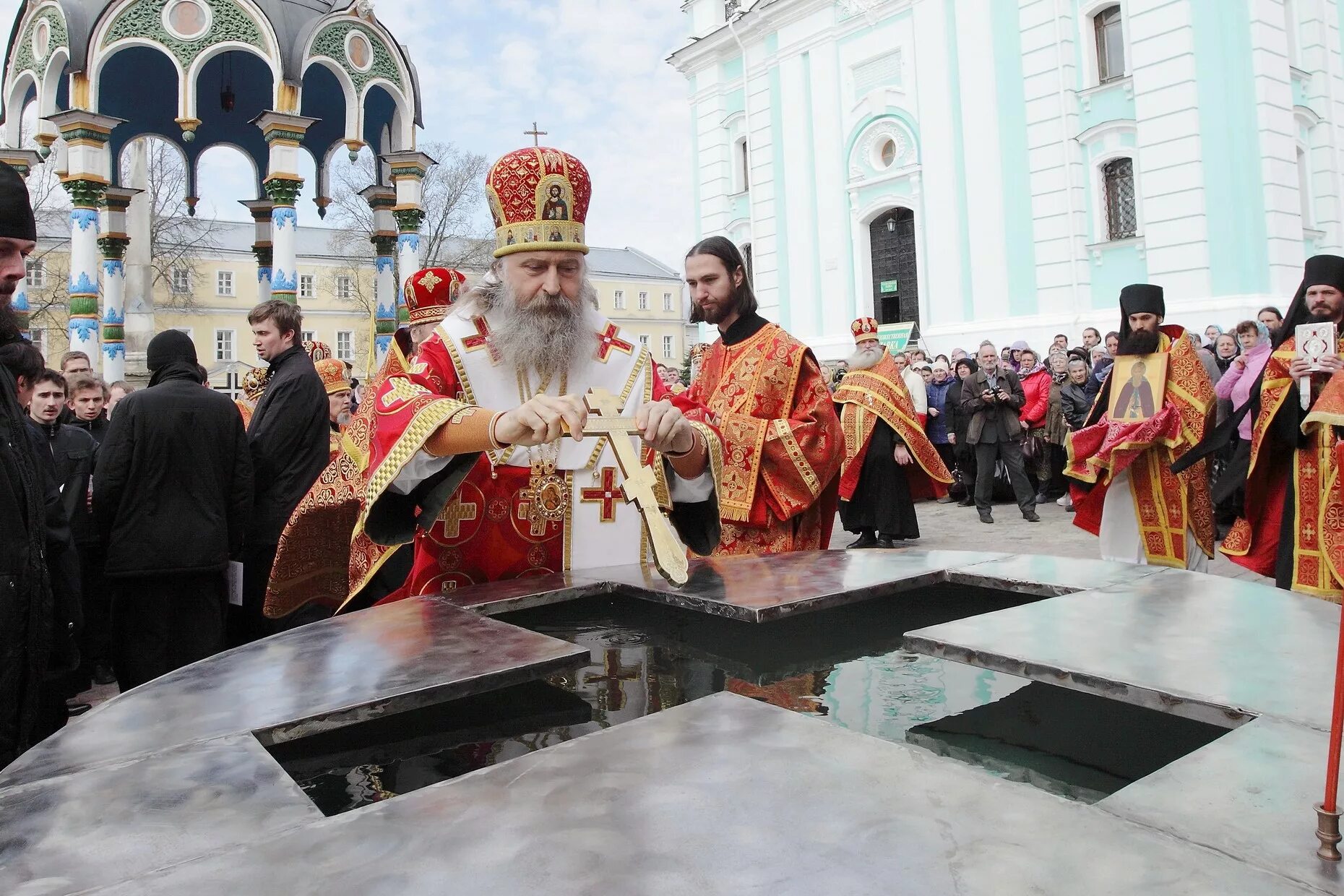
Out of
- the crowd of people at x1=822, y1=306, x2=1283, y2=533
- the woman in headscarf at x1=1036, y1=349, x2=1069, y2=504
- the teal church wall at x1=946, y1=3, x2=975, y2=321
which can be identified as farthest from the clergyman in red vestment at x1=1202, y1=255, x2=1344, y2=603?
the teal church wall at x1=946, y1=3, x2=975, y2=321

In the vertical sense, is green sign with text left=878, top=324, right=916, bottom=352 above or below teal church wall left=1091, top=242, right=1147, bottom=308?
below

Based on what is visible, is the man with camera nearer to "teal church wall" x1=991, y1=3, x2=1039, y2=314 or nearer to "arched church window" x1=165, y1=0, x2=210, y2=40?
"teal church wall" x1=991, y1=3, x2=1039, y2=314

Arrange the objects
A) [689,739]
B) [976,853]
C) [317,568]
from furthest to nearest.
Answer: [317,568] → [689,739] → [976,853]

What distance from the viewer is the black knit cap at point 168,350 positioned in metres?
4.06

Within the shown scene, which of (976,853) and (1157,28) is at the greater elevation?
(1157,28)

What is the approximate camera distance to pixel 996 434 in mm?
9492

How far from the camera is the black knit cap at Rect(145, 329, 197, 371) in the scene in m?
4.06

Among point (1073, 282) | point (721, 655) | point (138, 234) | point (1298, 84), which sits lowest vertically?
point (721, 655)

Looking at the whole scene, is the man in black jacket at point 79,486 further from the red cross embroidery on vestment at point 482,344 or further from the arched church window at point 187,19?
the arched church window at point 187,19

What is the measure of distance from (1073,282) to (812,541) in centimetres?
1305

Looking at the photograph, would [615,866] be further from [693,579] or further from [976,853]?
[693,579]

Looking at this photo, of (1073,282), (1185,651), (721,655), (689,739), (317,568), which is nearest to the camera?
(689,739)

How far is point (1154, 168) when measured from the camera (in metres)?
14.1

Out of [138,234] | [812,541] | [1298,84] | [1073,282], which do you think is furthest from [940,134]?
[812,541]
